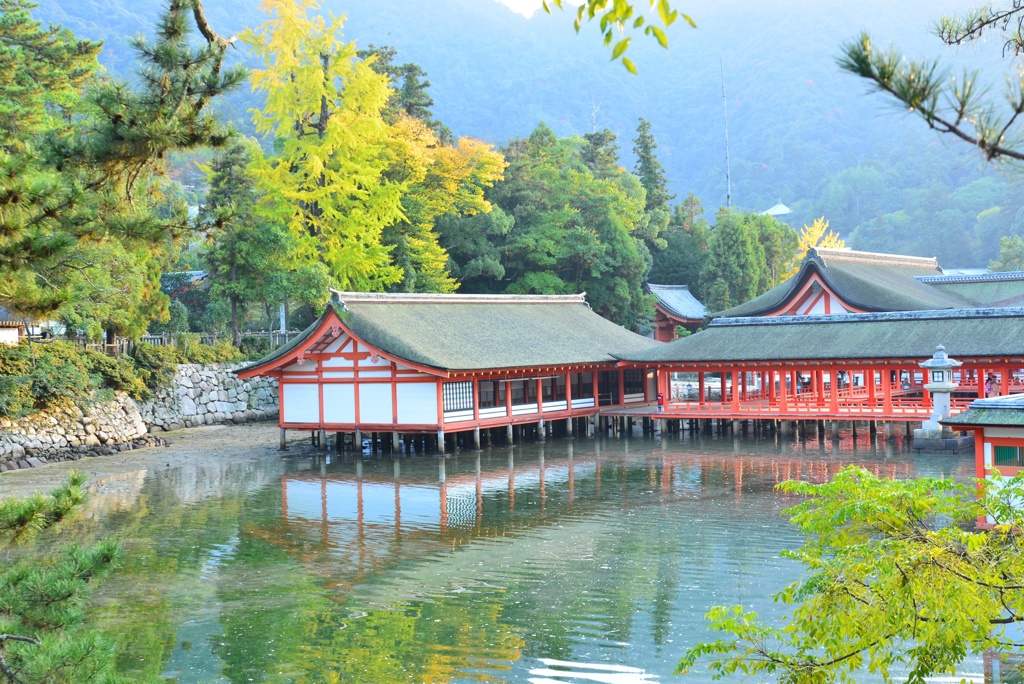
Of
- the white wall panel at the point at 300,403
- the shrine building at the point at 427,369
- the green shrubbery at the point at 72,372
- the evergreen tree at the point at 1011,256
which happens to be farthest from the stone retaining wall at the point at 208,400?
the evergreen tree at the point at 1011,256

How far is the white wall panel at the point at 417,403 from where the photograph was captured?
29266 millimetres

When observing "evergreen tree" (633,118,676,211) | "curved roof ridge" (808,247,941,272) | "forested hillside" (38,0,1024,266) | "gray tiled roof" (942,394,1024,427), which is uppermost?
"forested hillside" (38,0,1024,266)

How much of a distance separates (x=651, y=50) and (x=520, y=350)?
136189 millimetres

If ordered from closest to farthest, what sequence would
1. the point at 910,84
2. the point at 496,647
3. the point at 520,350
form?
the point at 910,84, the point at 496,647, the point at 520,350

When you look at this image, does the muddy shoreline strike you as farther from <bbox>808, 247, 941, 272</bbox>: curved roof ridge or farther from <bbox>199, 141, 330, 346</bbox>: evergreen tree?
<bbox>808, 247, 941, 272</bbox>: curved roof ridge

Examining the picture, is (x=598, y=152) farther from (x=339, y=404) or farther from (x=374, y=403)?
(x=374, y=403)

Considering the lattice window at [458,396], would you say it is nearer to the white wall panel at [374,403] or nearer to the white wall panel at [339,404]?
the white wall panel at [374,403]

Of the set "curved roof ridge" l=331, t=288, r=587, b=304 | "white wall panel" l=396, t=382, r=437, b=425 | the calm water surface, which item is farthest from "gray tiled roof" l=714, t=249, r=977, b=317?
"white wall panel" l=396, t=382, r=437, b=425

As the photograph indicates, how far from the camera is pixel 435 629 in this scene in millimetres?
13422

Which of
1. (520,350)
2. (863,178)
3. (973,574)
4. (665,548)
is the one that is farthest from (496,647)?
(863,178)

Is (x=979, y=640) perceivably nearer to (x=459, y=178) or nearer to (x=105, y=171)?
(x=105, y=171)

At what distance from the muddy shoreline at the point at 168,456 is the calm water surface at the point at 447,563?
1277 millimetres

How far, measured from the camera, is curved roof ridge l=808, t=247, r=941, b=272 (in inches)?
1526

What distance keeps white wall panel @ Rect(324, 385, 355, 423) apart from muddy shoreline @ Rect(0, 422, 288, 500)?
6.31 feet
